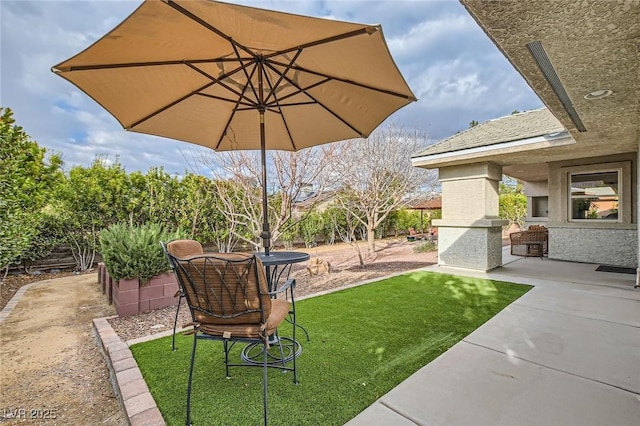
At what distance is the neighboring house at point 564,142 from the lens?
2.39 metres

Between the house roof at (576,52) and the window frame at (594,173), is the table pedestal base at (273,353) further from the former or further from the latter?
the window frame at (594,173)

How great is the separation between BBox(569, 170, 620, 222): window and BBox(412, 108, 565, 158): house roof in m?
2.27

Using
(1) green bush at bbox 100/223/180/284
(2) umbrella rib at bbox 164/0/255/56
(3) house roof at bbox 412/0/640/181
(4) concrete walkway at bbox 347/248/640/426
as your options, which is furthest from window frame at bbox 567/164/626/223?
(1) green bush at bbox 100/223/180/284

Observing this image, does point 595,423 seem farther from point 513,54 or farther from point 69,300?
point 69,300

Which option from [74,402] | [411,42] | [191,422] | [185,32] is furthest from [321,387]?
[411,42]

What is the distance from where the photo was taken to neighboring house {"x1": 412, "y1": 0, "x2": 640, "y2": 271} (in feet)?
7.84

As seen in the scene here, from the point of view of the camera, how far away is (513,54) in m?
2.85

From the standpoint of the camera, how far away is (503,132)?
7262 millimetres

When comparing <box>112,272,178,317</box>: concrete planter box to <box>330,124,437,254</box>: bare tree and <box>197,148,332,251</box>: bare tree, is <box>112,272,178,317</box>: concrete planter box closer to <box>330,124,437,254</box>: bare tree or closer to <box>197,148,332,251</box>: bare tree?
<box>197,148,332,251</box>: bare tree

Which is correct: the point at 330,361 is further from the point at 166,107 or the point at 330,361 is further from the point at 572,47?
the point at 572,47

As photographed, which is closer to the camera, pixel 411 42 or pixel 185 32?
pixel 185 32

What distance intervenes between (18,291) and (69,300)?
1.71 metres

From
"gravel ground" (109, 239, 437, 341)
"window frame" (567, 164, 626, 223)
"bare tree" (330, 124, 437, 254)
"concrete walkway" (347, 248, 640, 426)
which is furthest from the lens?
"bare tree" (330, 124, 437, 254)

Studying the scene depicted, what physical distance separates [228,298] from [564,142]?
714 cm
